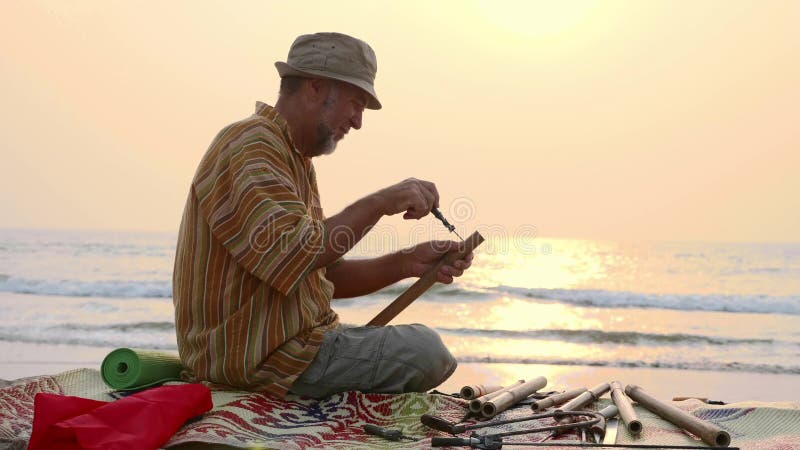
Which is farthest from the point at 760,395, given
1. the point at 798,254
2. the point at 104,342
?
the point at 798,254

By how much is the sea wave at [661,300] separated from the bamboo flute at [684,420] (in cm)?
917

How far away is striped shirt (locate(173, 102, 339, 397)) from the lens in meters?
2.85

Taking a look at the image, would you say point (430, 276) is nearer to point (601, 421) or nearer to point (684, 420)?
point (601, 421)

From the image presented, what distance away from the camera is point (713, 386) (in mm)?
6332

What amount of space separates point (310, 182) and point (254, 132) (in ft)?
1.53

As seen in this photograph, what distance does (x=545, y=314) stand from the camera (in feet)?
36.8

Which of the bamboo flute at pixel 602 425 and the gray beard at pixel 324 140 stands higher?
the gray beard at pixel 324 140

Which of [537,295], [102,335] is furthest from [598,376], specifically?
[537,295]

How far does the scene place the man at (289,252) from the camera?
9.42 feet

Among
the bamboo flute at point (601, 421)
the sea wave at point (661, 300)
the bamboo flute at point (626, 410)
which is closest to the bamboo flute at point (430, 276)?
the bamboo flute at point (601, 421)

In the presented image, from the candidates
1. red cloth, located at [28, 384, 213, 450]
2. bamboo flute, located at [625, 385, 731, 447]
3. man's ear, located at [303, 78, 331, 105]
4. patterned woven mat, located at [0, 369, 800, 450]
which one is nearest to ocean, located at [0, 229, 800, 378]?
patterned woven mat, located at [0, 369, 800, 450]

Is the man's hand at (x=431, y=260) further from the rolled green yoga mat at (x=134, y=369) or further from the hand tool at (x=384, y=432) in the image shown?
the rolled green yoga mat at (x=134, y=369)

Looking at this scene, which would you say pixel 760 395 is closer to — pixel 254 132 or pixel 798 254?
pixel 254 132

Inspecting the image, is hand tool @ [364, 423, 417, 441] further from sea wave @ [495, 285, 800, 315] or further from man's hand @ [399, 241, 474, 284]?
sea wave @ [495, 285, 800, 315]
